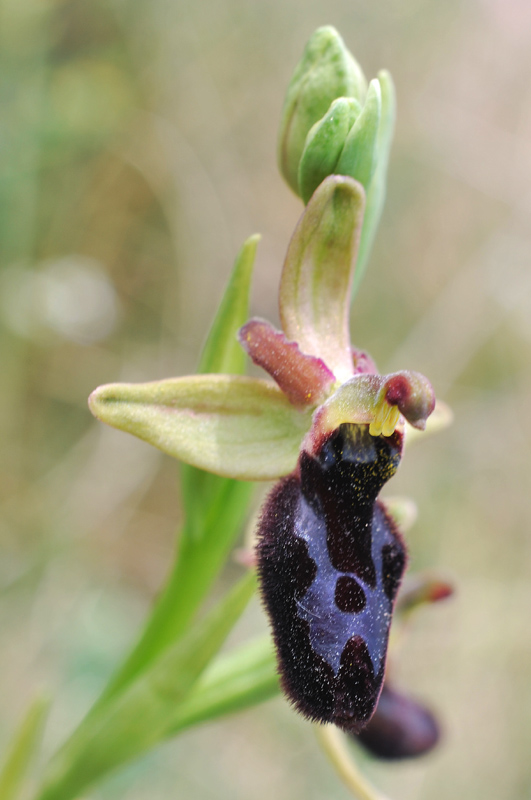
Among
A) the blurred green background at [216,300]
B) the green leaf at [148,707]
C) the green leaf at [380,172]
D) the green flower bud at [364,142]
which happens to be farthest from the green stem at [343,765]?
the blurred green background at [216,300]

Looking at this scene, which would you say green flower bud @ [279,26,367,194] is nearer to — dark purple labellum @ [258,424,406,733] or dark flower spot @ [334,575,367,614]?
dark purple labellum @ [258,424,406,733]

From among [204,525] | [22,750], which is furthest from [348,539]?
[22,750]

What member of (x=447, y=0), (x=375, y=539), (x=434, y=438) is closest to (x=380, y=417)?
(x=375, y=539)

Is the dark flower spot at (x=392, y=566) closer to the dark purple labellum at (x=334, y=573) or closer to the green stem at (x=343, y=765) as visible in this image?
the dark purple labellum at (x=334, y=573)

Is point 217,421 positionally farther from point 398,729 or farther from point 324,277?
point 398,729

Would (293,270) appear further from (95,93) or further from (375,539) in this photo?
(95,93)

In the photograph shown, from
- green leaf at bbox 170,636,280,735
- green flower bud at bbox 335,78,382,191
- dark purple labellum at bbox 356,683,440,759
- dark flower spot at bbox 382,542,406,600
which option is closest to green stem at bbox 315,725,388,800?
dark purple labellum at bbox 356,683,440,759

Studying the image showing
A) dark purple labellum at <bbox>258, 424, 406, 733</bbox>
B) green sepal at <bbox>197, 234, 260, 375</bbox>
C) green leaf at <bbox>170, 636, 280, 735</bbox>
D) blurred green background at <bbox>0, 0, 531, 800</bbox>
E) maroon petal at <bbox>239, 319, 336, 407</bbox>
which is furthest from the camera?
blurred green background at <bbox>0, 0, 531, 800</bbox>
